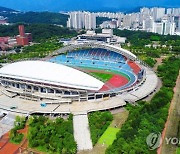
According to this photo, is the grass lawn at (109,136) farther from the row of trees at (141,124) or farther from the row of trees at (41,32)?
the row of trees at (41,32)

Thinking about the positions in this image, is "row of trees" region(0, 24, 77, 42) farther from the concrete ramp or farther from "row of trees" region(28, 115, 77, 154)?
"row of trees" region(28, 115, 77, 154)

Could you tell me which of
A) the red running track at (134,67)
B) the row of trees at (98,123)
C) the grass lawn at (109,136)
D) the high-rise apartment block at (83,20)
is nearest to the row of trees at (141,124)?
the grass lawn at (109,136)

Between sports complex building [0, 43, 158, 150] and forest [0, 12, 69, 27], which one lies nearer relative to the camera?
sports complex building [0, 43, 158, 150]

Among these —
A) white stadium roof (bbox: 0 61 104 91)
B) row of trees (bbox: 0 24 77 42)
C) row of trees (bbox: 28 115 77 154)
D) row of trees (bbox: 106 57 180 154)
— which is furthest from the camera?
row of trees (bbox: 0 24 77 42)

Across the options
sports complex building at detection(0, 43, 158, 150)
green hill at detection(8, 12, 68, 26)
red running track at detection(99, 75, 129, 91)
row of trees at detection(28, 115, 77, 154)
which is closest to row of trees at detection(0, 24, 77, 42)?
green hill at detection(8, 12, 68, 26)

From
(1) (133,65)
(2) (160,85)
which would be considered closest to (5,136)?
(2) (160,85)

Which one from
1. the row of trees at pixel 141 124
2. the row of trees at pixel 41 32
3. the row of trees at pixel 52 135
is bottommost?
the row of trees at pixel 52 135

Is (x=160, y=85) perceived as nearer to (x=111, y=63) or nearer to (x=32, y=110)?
(x=111, y=63)
